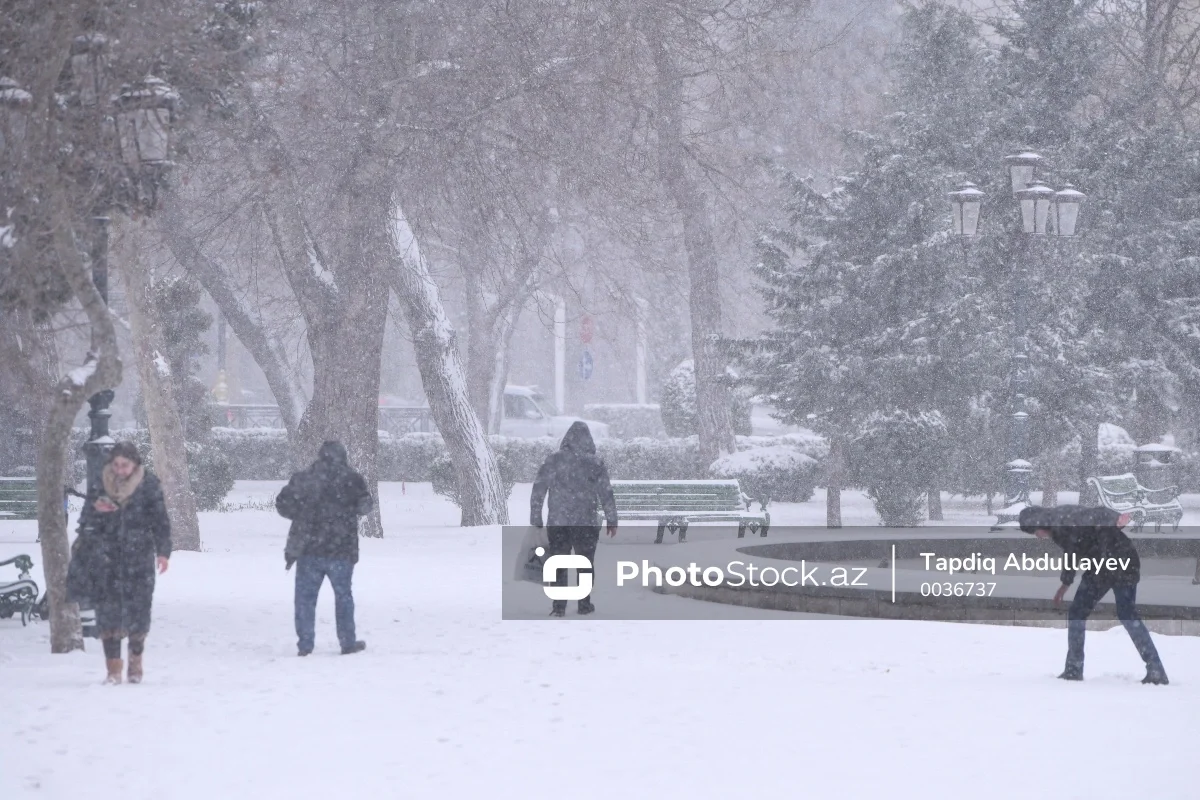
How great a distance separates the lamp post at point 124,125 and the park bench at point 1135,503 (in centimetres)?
1533

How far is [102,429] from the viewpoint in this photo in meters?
11.9

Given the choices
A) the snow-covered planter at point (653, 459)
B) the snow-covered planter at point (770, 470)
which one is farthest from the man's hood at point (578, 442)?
the snow-covered planter at point (653, 459)

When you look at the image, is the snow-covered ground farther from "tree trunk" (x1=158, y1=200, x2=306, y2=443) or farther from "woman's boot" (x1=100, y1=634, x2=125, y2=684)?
"tree trunk" (x1=158, y1=200, x2=306, y2=443)

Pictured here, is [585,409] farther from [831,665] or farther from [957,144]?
[831,665]

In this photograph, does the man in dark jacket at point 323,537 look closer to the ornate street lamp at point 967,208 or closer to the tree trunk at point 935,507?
the ornate street lamp at point 967,208

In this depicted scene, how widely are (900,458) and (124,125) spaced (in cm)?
1765

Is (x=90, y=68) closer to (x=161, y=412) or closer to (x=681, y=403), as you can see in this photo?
(x=161, y=412)

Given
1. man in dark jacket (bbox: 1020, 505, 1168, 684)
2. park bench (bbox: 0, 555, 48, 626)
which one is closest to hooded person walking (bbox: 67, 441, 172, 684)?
park bench (bbox: 0, 555, 48, 626)

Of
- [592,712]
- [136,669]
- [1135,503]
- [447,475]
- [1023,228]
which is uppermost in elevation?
[1023,228]

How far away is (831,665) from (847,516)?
63.4 feet

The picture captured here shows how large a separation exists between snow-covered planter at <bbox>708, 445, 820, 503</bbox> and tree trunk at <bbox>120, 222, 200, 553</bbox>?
33.5 feet

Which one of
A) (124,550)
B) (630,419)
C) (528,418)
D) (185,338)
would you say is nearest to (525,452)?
(185,338)

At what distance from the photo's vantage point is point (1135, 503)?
22.8m

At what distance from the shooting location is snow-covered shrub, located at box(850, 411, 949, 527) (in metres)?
25.5
